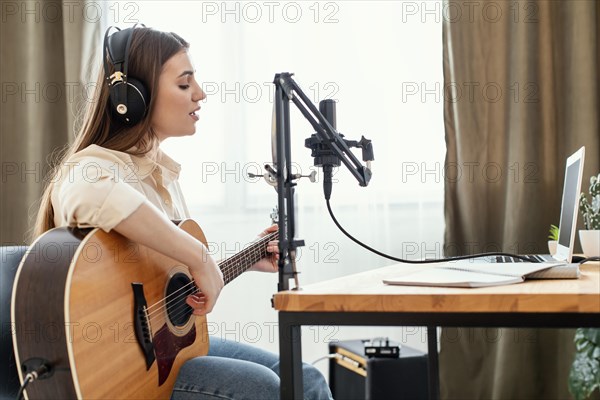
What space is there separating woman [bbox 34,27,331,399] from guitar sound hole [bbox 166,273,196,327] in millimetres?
21

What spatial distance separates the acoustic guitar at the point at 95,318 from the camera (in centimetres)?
104

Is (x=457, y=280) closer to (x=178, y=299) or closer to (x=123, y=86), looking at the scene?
(x=178, y=299)

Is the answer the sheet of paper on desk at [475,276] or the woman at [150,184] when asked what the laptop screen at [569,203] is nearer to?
the sheet of paper on desk at [475,276]

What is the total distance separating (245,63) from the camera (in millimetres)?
2803

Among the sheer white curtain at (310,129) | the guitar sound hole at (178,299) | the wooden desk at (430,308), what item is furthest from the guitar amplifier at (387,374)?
the wooden desk at (430,308)

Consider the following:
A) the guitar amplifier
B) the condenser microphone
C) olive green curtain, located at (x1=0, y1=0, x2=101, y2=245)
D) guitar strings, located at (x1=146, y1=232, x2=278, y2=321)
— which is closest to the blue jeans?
guitar strings, located at (x1=146, y1=232, x2=278, y2=321)

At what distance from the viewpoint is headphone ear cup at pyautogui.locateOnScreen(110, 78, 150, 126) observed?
1.43m

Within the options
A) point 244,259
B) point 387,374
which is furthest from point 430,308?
point 387,374

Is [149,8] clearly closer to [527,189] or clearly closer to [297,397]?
[527,189]

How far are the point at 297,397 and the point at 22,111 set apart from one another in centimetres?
225

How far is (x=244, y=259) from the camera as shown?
1.66 m

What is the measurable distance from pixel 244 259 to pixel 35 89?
5.24 ft

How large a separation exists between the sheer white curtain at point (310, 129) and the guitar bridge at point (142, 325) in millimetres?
1419

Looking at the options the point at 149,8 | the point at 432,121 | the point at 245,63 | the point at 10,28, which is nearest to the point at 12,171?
the point at 10,28
